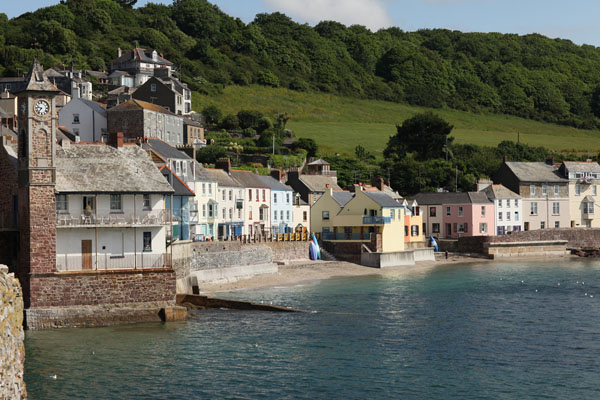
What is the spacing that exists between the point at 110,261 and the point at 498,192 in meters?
71.8

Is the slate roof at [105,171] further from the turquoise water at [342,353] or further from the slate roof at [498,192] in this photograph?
the slate roof at [498,192]

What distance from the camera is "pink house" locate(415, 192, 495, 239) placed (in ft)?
335

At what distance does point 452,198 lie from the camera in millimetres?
102938

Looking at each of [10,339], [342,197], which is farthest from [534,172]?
[10,339]

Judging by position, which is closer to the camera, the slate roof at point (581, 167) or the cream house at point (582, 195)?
the cream house at point (582, 195)

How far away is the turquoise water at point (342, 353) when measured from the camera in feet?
102

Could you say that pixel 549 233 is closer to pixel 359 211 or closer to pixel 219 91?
pixel 359 211

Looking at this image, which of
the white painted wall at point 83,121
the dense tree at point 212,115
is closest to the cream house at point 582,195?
the dense tree at point 212,115

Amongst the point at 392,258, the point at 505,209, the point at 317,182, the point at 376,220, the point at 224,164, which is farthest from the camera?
the point at 505,209

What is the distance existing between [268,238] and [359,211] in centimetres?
1070

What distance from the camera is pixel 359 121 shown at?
163625mm

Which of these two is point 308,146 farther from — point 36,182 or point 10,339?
point 10,339

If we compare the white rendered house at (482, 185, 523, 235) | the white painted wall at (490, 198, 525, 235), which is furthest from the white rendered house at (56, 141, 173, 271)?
the white painted wall at (490, 198, 525, 235)

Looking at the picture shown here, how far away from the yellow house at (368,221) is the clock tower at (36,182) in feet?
139
